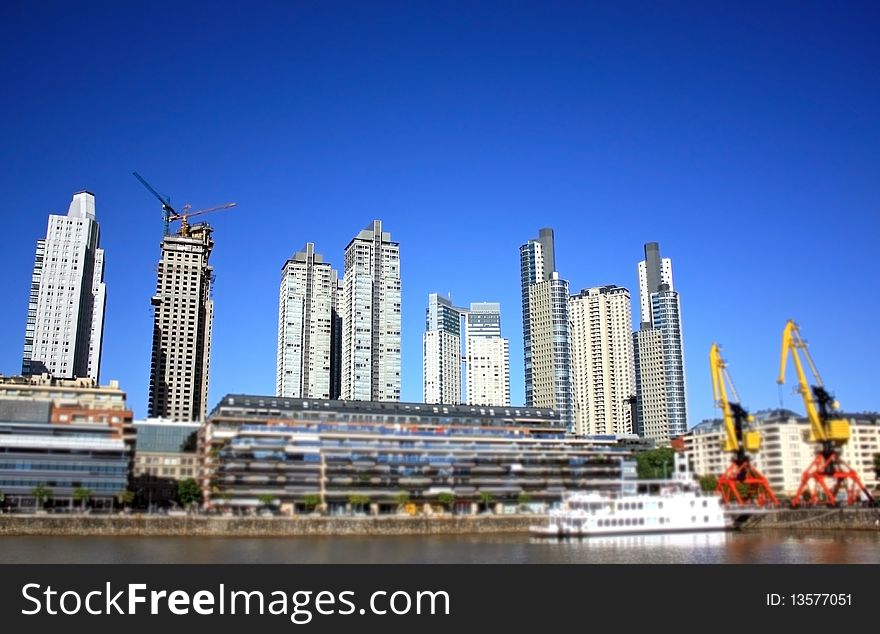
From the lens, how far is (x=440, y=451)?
50344 millimetres

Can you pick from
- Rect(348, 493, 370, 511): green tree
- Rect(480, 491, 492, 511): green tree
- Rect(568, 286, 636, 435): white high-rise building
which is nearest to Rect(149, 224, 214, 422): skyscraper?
Rect(568, 286, 636, 435): white high-rise building

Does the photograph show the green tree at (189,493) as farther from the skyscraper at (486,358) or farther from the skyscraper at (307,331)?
the skyscraper at (486,358)

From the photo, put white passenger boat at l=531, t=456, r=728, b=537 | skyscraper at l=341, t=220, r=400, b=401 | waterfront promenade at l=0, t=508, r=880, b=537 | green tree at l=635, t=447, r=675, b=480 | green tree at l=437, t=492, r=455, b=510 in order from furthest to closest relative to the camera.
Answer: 1. skyscraper at l=341, t=220, r=400, b=401
2. green tree at l=635, t=447, r=675, b=480
3. green tree at l=437, t=492, r=455, b=510
4. waterfront promenade at l=0, t=508, r=880, b=537
5. white passenger boat at l=531, t=456, r=728, b=537

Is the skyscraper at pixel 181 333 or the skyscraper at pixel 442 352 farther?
the skyscraper at pixel 442 352

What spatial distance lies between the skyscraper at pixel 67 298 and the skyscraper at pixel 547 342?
5083 cm

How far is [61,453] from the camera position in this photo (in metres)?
49.8

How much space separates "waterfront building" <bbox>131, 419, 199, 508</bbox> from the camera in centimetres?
5847

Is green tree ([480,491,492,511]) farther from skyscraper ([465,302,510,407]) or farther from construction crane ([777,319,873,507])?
skyscraper ([465,302,510,407])

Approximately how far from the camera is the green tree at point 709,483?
157 ft

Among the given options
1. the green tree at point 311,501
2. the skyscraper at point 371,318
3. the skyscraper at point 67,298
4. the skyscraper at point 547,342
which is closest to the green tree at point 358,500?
the green tree at point 311,501

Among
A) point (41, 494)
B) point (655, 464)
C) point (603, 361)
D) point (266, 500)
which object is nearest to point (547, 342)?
point (603, 361)

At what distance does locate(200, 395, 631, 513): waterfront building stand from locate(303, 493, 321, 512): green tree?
0.21 ft
